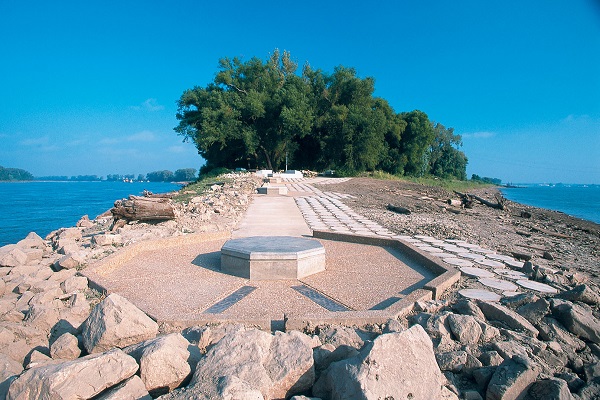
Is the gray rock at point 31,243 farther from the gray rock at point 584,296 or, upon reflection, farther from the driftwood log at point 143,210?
the gray rock at point 584,296

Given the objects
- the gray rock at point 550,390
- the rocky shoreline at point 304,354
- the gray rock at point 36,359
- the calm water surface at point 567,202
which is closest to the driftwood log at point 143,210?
the rocky shoreline at point 304,354

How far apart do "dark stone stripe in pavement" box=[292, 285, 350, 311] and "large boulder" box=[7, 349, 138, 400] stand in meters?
2.10

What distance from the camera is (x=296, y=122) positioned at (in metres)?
32.0

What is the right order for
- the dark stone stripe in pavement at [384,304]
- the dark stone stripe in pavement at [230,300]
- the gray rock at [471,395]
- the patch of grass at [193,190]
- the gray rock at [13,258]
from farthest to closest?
1. the patch of grass at [193,190]
2. the gray rock at [13,258]
3. the dark stone stripe in pavement at [384,304]
4. the dark stone stripe in pavement at [230,300]
5. the gray rock at [471,395]

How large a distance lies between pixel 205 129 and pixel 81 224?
20.9m

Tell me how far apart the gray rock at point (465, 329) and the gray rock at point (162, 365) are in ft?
6.58

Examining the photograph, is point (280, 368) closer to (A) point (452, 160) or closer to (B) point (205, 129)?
(B) point (205, 129)

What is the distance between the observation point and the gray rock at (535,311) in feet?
10.5

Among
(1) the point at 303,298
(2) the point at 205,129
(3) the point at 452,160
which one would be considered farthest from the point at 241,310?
(3) the point at 452,160

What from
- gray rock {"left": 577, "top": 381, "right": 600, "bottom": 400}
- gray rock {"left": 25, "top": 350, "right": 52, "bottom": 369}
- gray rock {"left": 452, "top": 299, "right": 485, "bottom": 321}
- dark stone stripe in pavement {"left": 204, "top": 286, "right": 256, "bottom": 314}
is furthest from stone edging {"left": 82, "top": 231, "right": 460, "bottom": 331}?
gray rock {"left": 577, "top": 381, "right": 600, "bottom": 400}

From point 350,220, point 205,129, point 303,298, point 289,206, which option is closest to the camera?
point 303,298

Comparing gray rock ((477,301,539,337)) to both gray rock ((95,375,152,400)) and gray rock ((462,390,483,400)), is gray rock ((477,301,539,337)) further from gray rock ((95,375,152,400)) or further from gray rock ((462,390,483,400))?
gray rock ((95,375,152,400))

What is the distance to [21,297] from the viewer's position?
3.82 m

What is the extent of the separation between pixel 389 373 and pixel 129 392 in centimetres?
143
